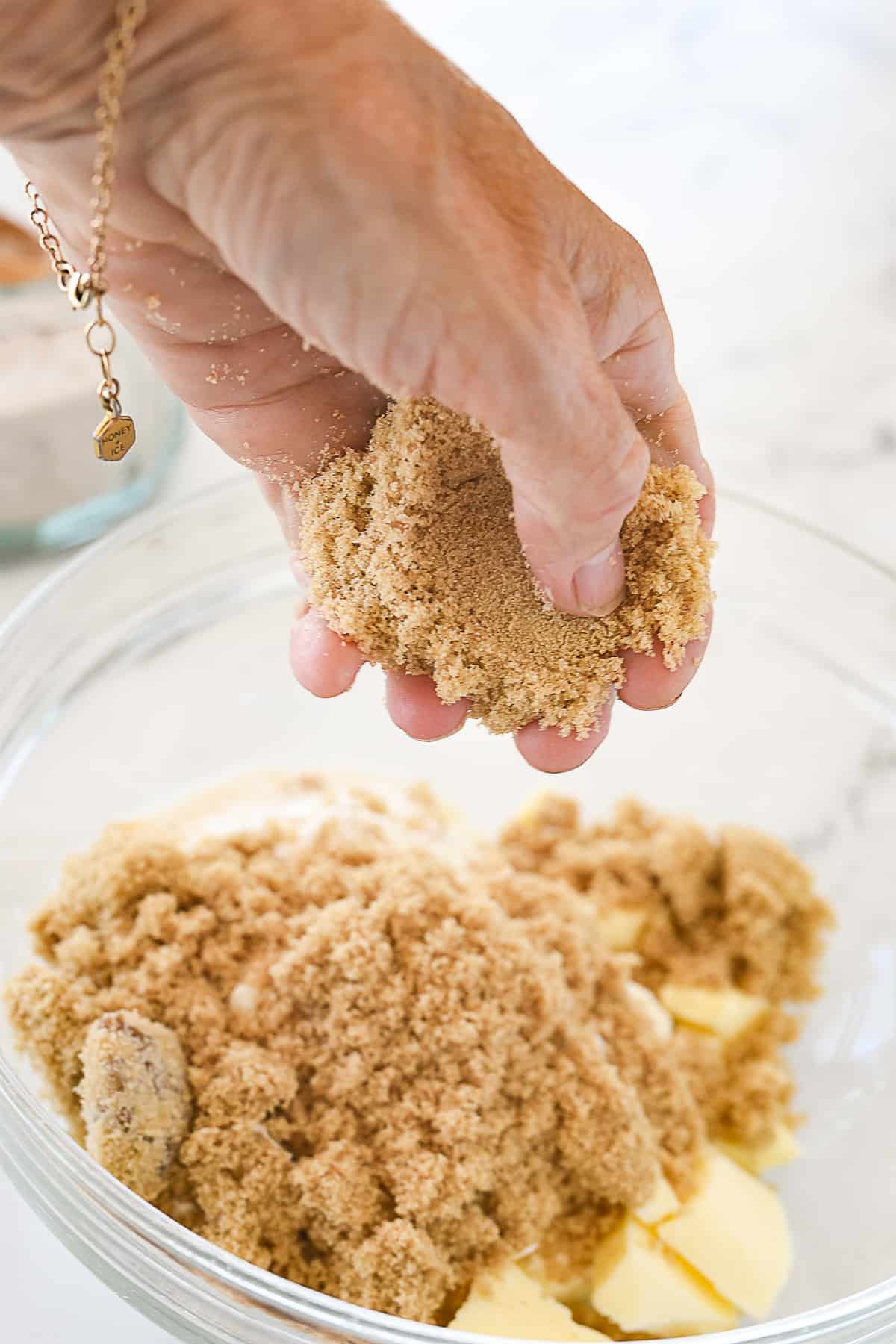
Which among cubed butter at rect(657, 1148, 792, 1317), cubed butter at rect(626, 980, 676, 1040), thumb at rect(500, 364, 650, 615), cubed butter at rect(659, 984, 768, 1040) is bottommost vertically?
cubed butter at rect(657, 1148, 792, 1317)

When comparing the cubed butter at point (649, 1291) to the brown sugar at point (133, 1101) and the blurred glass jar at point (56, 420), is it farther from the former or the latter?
the blurred glass jar at point (56, 420)

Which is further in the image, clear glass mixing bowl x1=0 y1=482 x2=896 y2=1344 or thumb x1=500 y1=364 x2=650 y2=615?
clear glass mixing bowl x1=0 y1=482 x2=896 y2=1344

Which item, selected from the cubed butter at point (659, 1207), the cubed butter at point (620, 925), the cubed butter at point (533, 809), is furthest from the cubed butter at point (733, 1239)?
the cubed butter at point (533, 809)

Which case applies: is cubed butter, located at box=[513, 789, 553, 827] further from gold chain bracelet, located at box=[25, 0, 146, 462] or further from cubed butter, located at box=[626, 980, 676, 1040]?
gold chain bracelet, located at box=[25, 0, 146, 462]

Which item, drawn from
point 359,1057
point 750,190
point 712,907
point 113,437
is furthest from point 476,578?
point 750,190

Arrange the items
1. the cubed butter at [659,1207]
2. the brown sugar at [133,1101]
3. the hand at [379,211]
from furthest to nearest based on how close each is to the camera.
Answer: the cubed butter at [659,1207] < the brown sugar at [133,1101] < the hand at [379,211]

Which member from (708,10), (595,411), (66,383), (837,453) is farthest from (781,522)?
(708,10)

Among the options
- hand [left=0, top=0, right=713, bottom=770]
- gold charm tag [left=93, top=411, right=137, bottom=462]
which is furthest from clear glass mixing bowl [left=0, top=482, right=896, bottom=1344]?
hand [left=0, top=0, right=713, bottom=770]
